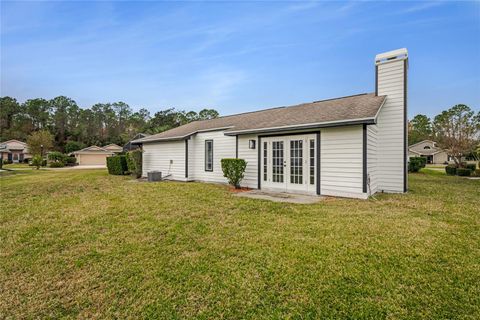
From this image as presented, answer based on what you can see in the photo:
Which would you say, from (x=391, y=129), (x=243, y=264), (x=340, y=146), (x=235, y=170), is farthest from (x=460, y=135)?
(x=243, y=264)

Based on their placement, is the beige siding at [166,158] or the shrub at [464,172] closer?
the beige siding at [166,158]

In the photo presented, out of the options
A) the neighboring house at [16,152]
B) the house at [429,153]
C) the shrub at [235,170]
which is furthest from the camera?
the house at [429,153]

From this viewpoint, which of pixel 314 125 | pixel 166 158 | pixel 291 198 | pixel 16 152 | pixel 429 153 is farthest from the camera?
pixel 429 153

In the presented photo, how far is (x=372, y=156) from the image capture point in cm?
775

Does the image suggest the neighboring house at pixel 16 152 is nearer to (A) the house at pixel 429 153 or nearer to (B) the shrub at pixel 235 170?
(B) the shrub at pixel 235 170

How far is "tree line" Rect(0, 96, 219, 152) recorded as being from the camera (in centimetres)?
4678

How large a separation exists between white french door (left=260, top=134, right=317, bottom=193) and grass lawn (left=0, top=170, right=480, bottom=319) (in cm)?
263

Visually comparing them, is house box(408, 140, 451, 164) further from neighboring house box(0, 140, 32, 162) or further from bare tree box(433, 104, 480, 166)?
neighboring house box(0, 140, 32, 162)

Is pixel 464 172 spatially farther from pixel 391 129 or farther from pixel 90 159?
pixel 90 159

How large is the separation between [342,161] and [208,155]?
21.4ft

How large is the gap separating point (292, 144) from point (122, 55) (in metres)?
12.7

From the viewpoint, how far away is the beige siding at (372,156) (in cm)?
732

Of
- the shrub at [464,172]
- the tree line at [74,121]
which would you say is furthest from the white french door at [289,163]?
the tree line at [74,121]

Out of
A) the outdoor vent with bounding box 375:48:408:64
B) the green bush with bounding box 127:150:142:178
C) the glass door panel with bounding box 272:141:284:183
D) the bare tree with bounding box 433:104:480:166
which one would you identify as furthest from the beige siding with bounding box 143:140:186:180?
the bare tree with bounding box 433:104:480:166
